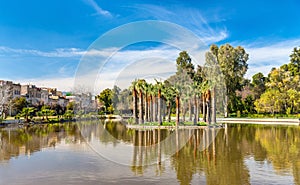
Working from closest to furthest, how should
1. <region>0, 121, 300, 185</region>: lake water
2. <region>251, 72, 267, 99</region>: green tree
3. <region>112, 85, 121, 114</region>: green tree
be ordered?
1. <region>0, 121, 300, 185</region>: lake water
2. <region>251, 72, 267, 99</region>: green tree
3. <region>112, 85, 121, 114</region>: green tree

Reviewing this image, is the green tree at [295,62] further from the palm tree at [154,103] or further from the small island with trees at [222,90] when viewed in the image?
the palm tree at [154,103]

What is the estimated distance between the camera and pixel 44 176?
1162 centimetres

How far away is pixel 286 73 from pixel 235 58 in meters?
9.11

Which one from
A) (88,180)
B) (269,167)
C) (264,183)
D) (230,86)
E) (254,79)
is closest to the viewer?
(264,183)

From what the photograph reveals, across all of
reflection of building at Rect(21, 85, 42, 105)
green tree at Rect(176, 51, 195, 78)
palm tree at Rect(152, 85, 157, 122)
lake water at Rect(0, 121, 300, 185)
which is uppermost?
green tree at Rect(176, 51, 195, 78)

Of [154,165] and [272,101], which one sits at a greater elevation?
[272,101]

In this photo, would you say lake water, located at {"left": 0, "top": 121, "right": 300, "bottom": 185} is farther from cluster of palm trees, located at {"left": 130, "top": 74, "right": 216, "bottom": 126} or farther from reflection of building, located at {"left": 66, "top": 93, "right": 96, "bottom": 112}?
reflection of building, located at {"left": 66, "top": 93, "right": 96, "bottom": 112}

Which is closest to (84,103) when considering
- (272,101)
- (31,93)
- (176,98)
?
(31,93)

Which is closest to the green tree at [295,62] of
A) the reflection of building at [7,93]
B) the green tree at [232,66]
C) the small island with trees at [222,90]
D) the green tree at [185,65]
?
the small island with trees at [222,90]

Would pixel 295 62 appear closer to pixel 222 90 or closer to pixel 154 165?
pixel 222 90

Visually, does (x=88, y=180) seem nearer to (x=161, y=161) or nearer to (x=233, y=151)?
(x=161, y=161)

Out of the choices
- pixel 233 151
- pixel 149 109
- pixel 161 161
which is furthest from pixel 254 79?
pixel 161 161

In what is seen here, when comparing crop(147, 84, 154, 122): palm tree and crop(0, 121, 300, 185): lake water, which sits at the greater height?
crop(147, 84, 154, 122): palm tree

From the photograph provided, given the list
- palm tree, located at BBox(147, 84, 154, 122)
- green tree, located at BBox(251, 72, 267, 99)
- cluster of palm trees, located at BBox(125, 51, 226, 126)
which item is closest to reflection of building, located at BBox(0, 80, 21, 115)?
cluster of palm trees, located at BBox(125, 51, 226, 126)
